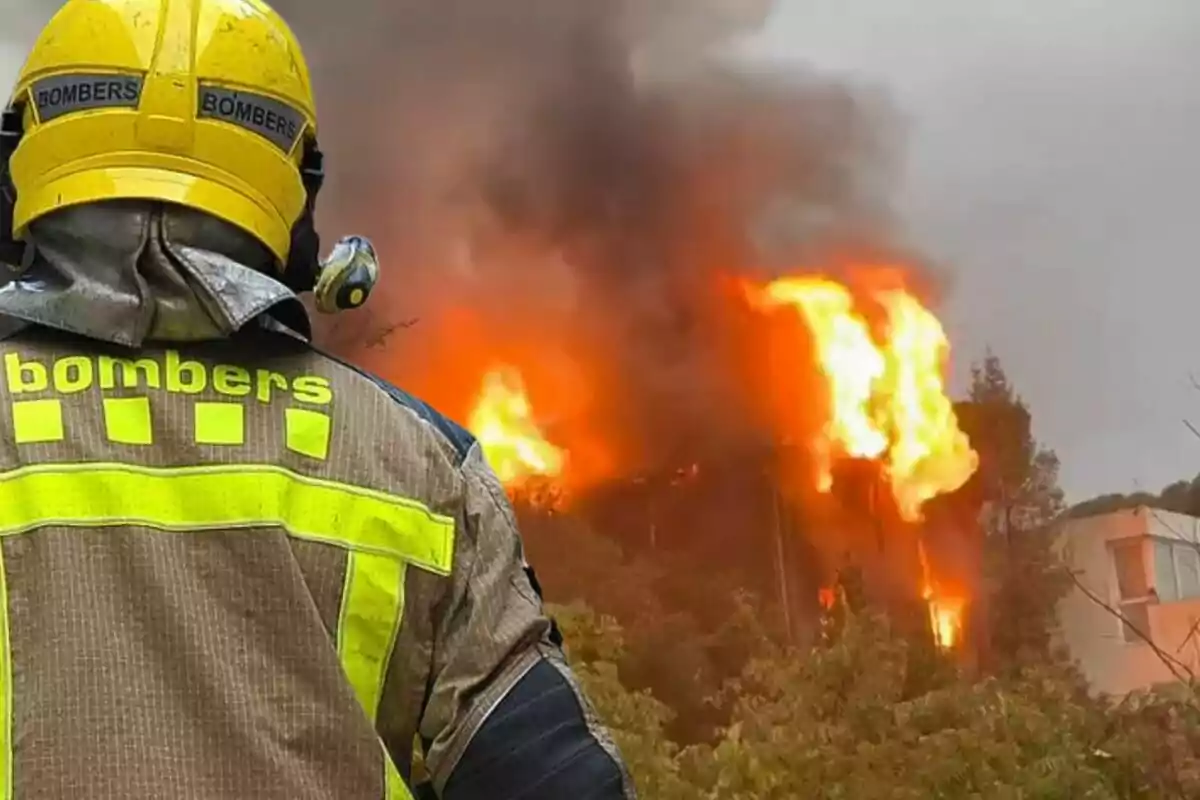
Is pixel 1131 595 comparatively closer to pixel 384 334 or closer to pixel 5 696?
pixel 384 334

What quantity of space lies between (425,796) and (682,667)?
506cm

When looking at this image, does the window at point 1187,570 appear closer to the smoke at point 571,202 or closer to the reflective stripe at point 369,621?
the smoke at point 571,202

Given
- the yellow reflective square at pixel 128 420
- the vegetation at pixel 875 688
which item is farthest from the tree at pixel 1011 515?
the yellow reflective square at pixel 128 420

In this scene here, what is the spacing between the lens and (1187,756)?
472cm

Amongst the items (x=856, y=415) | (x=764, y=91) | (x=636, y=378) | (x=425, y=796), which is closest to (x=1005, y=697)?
(x=856, y=415)

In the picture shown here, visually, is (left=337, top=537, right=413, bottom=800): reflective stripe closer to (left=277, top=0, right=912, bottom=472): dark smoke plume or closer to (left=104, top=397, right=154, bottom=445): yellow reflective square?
(left=104, top=397, right=154, bottom=445): yellow reflective square

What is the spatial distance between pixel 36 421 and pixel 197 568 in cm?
17

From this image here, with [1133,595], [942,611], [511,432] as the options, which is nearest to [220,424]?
[1133,595]

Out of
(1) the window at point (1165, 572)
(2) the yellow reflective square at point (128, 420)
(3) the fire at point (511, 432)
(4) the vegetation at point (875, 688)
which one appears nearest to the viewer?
(2) the yellow reflective square at point (128, 420)

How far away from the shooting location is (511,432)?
775cm

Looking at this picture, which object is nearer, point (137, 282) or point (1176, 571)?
point (137, 282)

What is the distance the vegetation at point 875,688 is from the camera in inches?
195

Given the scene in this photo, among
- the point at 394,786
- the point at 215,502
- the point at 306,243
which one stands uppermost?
the point at 306,243

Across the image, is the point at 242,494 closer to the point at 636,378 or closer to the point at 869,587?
the point at 869,587
